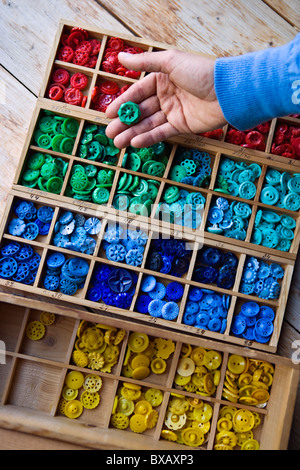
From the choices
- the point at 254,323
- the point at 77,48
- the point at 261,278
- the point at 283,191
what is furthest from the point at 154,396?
the point at 77,48

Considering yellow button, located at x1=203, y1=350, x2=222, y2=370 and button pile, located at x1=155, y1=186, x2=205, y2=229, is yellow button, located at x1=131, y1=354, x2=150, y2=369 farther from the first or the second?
button pile, located at x1=155, y1=186, x2=205, y2=229

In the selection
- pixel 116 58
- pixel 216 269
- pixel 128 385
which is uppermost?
pixel 116 58

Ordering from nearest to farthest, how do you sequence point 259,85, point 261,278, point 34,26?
point 259,85
point 261,278
point 34,26

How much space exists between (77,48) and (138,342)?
2.94 ft

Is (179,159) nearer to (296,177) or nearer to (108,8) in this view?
(296,177)

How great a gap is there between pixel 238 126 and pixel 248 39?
442 millimetres

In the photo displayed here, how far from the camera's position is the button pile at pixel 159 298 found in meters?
1.20

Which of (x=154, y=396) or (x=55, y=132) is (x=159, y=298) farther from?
(x=55, y=132)

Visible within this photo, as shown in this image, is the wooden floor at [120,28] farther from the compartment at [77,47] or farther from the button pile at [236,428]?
the button pile at [236,428]

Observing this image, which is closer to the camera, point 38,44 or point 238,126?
point 238,126

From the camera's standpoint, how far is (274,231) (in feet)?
4.03

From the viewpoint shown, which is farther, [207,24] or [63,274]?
[207,24]
